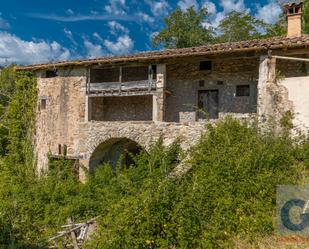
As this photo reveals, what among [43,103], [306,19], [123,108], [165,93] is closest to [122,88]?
[165,93]

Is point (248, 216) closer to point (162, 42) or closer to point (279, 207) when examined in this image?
point (279, 207)

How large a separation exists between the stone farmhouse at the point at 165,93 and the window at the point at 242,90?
1.7 inches

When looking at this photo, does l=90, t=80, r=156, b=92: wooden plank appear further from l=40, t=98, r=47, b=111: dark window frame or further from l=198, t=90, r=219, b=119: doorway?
l=40, t=98, r=47, b=111: dark window frame

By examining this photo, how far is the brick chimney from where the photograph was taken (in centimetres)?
1327

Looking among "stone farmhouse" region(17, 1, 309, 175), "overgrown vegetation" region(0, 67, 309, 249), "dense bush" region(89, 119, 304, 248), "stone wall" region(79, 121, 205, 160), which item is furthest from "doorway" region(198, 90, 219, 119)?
"dense bush" region(89, 119, 304, 248)

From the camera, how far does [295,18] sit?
13336mm

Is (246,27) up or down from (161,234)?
up

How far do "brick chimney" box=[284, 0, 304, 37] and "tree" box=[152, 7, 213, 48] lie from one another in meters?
16.4

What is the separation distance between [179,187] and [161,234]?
4.15 ft

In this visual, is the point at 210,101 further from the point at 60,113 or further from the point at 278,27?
the point at 278,27

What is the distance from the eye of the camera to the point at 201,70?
14.0 m

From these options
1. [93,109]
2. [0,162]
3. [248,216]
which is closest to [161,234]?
[248,216]

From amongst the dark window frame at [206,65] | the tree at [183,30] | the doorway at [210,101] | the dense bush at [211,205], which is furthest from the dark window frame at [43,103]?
the tree at [183,30]

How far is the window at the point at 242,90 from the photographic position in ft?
43.3
